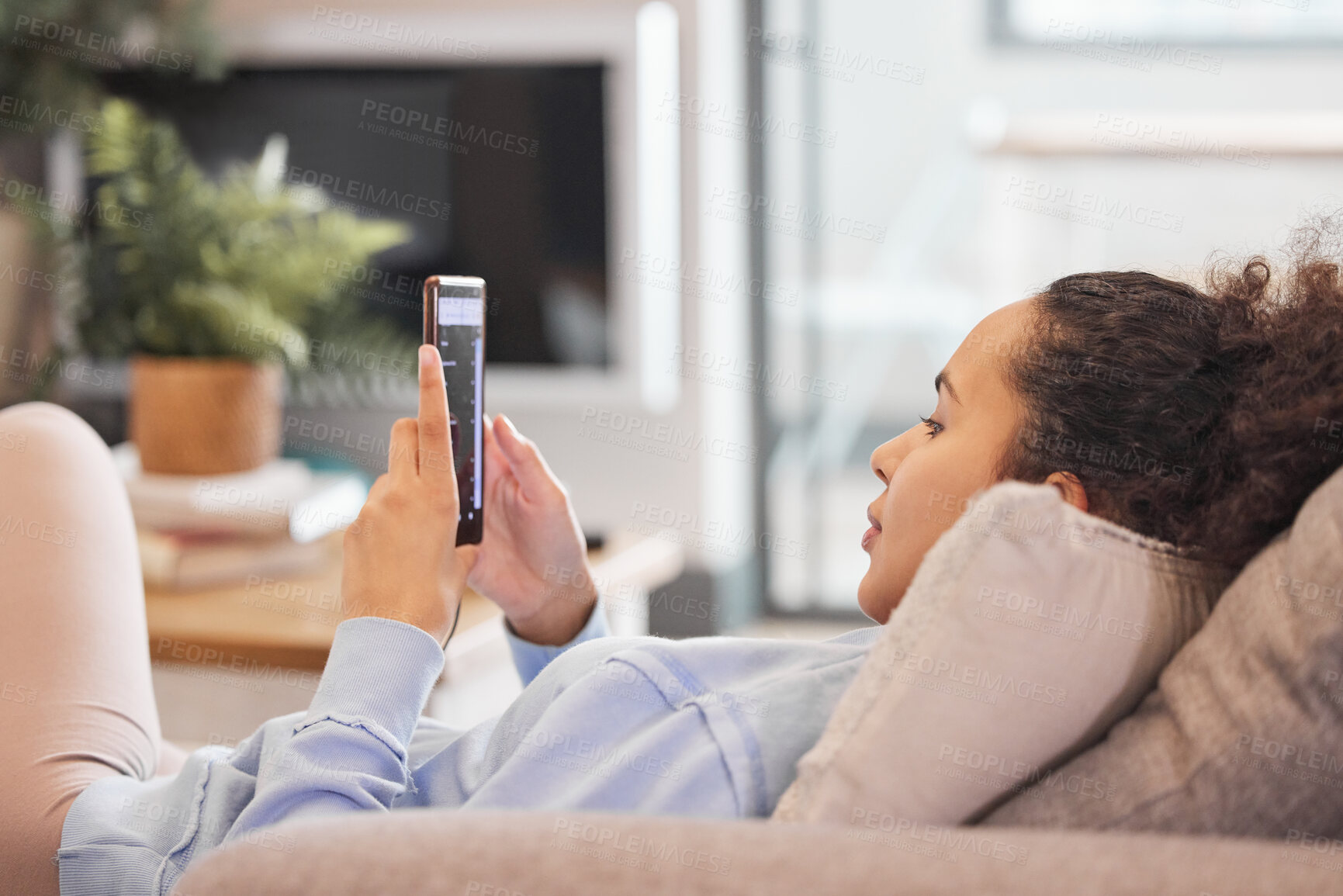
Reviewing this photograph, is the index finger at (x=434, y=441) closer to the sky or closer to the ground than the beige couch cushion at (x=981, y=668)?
closer to the sky

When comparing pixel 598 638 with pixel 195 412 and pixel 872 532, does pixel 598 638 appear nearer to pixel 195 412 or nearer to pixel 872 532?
pixel 872 532

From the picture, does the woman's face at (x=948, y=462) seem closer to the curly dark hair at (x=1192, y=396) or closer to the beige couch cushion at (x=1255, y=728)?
the curly dark hair at (x=1192, y=396)

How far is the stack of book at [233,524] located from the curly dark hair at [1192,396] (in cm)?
128

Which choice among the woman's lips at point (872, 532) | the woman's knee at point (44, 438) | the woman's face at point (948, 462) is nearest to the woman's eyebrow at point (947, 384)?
the woman's face at point (948, 462)

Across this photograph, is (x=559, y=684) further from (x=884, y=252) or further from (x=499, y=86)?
(x=884, y=252)

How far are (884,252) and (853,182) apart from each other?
190 millimetres

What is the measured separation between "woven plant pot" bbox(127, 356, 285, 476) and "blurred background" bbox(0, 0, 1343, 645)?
1.9 inches

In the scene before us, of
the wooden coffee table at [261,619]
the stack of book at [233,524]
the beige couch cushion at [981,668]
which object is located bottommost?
the wooden coffee table at [261,619]

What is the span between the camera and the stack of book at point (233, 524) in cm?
168

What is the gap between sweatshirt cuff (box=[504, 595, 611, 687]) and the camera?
3.38ft

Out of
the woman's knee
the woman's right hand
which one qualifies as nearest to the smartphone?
the woman's right hand

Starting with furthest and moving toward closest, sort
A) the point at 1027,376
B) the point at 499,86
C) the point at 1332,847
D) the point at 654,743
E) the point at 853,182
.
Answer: the point at 853,182 → the point at 499,86 → the point at 1027,376 → the point at 654,743 → the point at 1332,847

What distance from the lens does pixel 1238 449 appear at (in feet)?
Result: 2.21

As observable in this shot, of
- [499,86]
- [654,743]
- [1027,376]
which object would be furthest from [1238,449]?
[499,86]
